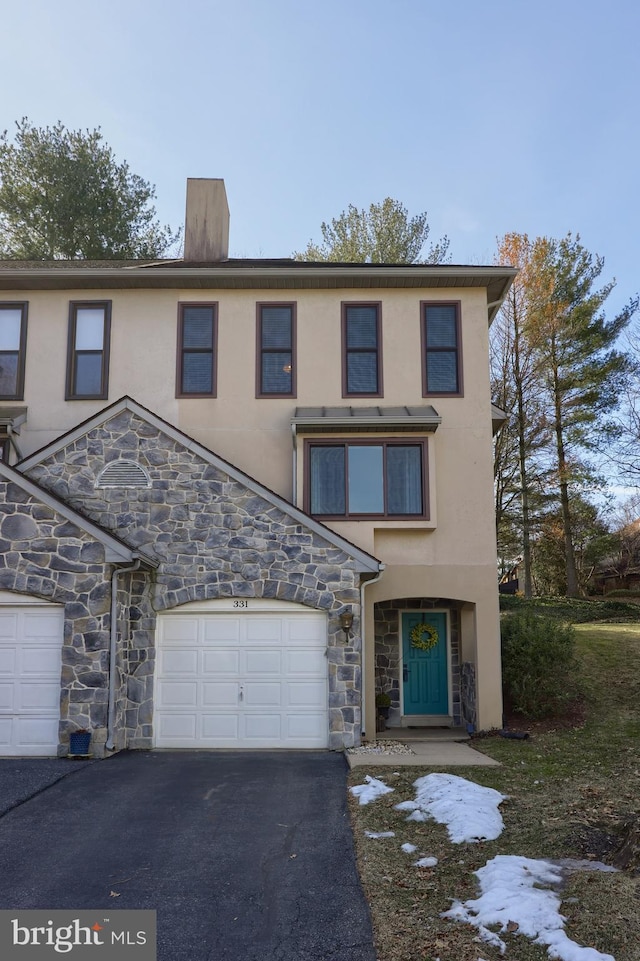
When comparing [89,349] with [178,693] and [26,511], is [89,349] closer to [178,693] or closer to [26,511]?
[26,511]

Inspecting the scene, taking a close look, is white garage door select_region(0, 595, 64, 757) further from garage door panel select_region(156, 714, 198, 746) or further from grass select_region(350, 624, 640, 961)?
grass select_region(350, 624, 640, 961)

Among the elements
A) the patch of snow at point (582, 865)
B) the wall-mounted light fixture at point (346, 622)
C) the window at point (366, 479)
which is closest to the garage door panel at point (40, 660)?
the wall-mounted light fixture at point (346, 622)

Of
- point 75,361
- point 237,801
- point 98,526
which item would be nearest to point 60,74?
point 75,361

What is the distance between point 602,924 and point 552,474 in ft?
69.9

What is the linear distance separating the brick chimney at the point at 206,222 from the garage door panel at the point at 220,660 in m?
8.37

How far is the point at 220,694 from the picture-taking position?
11.8 m

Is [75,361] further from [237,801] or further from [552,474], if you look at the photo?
[552,474]

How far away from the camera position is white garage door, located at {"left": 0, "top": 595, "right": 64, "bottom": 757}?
10664mm

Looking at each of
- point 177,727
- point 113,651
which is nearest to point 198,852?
point 113,651

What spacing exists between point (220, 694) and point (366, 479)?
4505mm

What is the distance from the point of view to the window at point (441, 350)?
1398cm

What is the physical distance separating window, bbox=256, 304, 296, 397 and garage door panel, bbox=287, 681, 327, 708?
5380mm

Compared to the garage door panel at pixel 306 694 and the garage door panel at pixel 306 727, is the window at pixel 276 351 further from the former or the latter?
the garage door panel at pixel 306 727

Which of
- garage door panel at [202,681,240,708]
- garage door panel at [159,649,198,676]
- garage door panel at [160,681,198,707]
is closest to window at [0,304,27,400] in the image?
garage door panel at [159,649,198,676]
